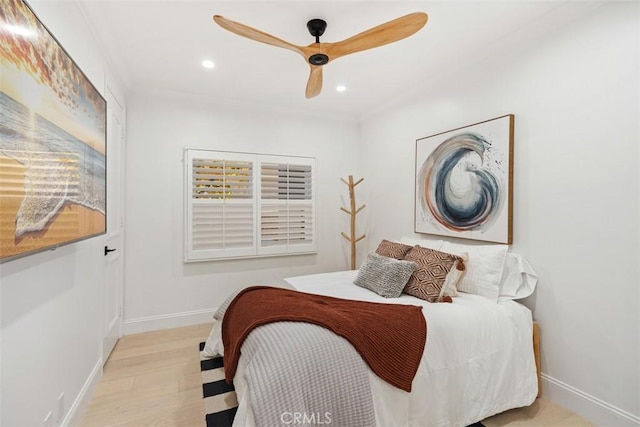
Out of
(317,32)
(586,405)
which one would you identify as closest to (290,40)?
(317,32)

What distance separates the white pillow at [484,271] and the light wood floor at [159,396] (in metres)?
0.76

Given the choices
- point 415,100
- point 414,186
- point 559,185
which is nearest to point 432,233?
point 414,186

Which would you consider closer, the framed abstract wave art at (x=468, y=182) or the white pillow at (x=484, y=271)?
the white pillow at (x=484, y=271)

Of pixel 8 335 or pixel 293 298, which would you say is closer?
pixel 8 335

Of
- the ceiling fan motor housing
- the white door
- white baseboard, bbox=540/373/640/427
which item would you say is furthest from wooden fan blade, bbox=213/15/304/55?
white baseboard, bbox=540/373/640/427

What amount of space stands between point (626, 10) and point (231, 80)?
2979 millimetres

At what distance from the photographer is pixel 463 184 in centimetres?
269

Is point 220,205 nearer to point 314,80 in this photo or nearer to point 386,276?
point 314,80

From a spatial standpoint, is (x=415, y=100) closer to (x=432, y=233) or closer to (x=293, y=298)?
(x=432, y=233)

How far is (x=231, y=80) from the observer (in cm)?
307

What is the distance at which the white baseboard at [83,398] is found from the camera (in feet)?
5.76

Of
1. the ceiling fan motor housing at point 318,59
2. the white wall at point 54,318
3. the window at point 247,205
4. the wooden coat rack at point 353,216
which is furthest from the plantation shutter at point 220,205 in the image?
the ceiling fan motor housing at point 318,59

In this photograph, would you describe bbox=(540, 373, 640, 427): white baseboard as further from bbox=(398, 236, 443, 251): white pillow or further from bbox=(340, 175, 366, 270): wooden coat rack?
bbox=(340, 175, 366, 270): wooden coat rack

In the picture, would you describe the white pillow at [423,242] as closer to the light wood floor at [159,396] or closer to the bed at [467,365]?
the bed at [467,365]
